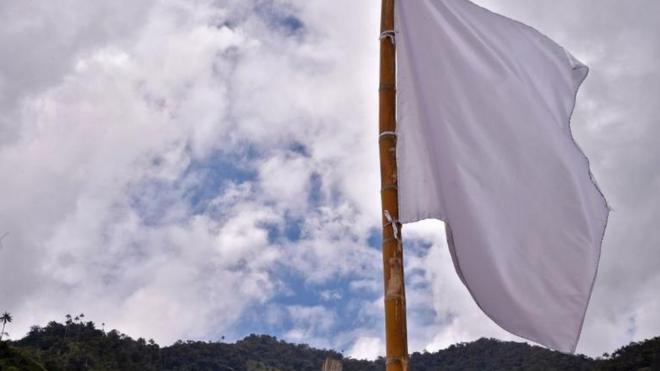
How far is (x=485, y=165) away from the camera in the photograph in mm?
3498

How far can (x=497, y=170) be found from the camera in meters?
3.52

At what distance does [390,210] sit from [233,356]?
12339cm

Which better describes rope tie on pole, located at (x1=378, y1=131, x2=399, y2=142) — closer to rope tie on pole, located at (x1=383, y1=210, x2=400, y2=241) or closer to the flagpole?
the flagpole

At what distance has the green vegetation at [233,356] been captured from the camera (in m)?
80.4

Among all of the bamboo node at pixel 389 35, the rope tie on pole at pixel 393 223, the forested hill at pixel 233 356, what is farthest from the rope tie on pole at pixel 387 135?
the forested hill at pixel 233 356

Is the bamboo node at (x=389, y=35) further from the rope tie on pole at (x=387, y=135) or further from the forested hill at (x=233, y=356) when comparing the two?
the forested hill at (x=233, y=356)

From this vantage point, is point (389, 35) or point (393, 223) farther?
point (389, 35)

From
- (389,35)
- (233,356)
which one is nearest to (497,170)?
(389,35)

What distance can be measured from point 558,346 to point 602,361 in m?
89.9

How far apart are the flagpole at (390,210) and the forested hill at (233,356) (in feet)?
183

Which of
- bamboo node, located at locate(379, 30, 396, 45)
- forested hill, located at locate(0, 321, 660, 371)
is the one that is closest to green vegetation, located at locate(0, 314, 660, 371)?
forested hill, located at locate(0, 321, 660, 371)

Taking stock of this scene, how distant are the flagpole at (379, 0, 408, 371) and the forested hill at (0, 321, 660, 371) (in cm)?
5574

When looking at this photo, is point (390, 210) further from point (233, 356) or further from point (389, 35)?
point (233, 356)

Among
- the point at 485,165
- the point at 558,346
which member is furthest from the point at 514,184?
the point at 558,346
